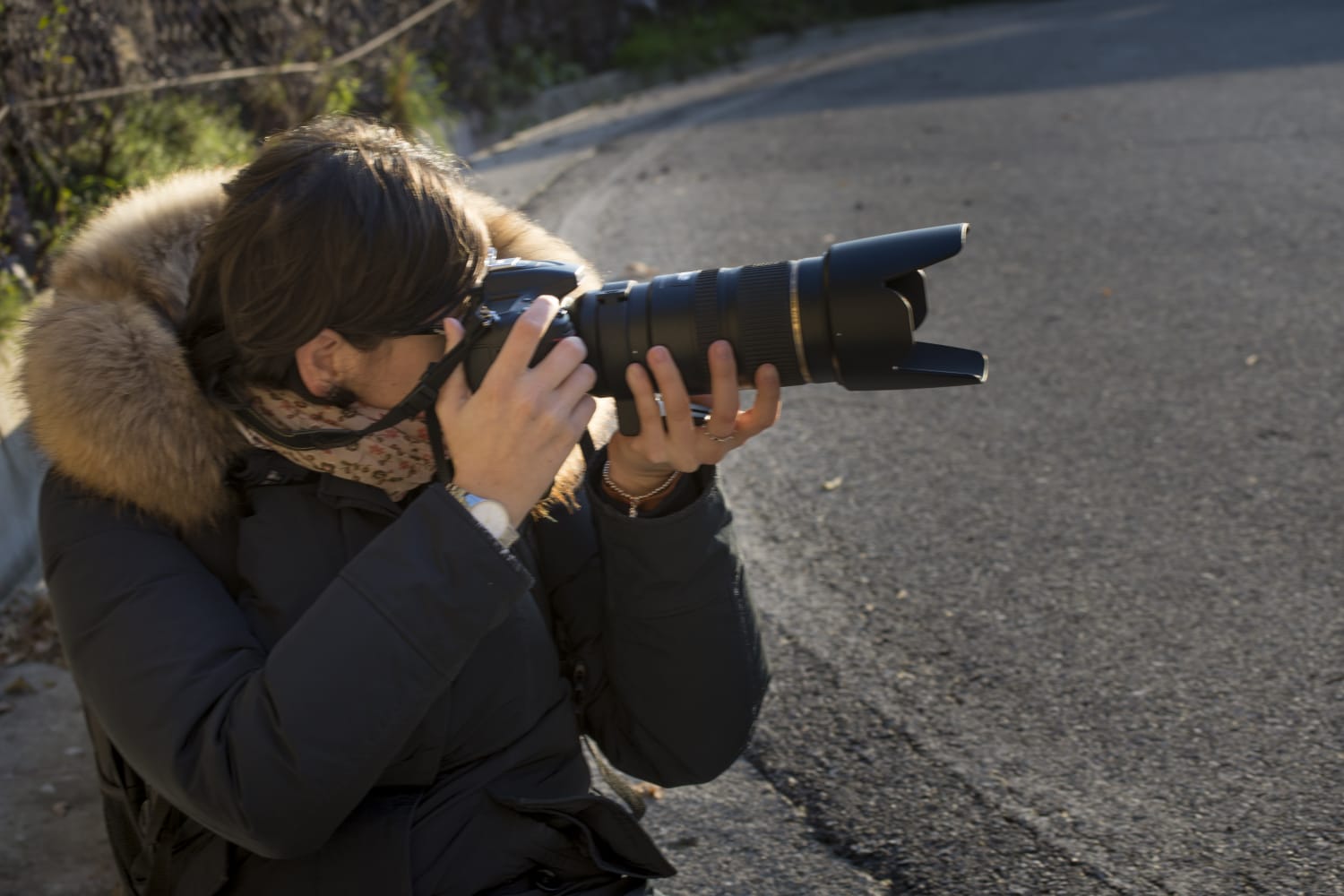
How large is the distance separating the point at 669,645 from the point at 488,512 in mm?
428

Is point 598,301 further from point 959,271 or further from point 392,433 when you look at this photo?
point 959,271

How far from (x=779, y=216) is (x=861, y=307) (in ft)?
14.6

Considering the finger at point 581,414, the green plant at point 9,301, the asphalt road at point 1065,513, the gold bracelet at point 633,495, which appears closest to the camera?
the finger at point 581,414

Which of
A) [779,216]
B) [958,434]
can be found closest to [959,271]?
[779,216]

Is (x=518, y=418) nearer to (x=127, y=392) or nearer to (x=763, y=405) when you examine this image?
(x=763, y=405)

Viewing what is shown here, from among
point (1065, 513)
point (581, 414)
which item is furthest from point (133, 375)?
point (1065, 513)

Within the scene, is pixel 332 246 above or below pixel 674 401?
above

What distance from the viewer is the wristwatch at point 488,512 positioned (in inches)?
60.5

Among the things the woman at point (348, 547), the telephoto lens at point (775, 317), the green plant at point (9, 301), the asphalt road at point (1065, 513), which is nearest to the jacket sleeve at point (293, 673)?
the woman at point (348, 547)

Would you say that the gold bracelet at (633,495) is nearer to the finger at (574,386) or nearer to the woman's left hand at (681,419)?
the woman's left hand at (681,419)

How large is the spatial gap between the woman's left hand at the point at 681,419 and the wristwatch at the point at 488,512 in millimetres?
232

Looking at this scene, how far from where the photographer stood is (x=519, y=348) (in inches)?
60.8

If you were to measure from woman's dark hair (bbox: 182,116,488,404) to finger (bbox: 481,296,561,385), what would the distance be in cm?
12

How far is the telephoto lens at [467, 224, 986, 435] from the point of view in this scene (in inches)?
61.3
